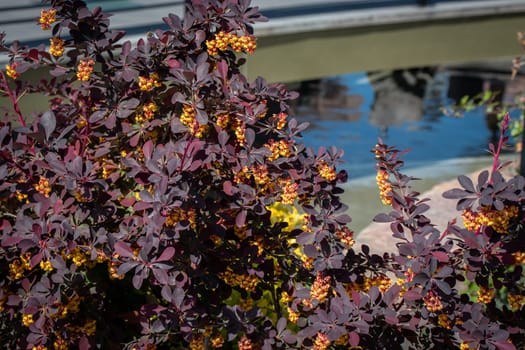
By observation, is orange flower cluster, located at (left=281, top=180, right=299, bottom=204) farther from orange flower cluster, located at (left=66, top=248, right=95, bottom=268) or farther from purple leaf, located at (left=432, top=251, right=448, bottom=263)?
orange flower cluster, located at (left=66, top=248, right=95, bottom=268)

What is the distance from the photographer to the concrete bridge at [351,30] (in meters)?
6.78

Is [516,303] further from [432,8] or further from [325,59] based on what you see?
[432,8]

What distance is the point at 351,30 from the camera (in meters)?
7.26

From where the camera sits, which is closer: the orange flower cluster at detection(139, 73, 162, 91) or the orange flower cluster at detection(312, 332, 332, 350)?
the orange flower cluster at detection(312, 332, 332, 350)

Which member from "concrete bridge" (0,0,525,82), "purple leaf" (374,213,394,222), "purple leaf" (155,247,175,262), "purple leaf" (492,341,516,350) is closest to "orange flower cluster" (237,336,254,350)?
"purple leaf" (155,247,175,262)

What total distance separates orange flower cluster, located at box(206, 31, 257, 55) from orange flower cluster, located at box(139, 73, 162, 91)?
0.21 m

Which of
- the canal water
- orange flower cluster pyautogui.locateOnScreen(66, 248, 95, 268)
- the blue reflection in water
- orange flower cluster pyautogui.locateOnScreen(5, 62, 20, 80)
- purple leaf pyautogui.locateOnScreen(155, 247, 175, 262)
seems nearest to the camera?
purple leaf pyautogui.locateOnScreen(155, 247, 175, 262)

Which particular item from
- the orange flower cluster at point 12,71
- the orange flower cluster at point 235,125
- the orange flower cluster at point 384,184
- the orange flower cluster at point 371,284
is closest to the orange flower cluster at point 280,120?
the orange flower cluster at point 235,125

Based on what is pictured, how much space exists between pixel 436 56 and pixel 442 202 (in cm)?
201

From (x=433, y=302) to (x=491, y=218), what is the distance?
317 millimetres

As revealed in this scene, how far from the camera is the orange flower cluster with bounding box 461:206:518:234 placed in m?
2.51

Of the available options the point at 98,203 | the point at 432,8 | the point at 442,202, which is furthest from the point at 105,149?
the point at 432,8

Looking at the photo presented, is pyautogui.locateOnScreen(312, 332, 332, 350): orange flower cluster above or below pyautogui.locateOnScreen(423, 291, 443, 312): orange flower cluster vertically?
below

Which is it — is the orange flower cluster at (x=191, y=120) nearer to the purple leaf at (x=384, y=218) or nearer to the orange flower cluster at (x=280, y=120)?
the orange flower cluster at (x=280, y=120)
